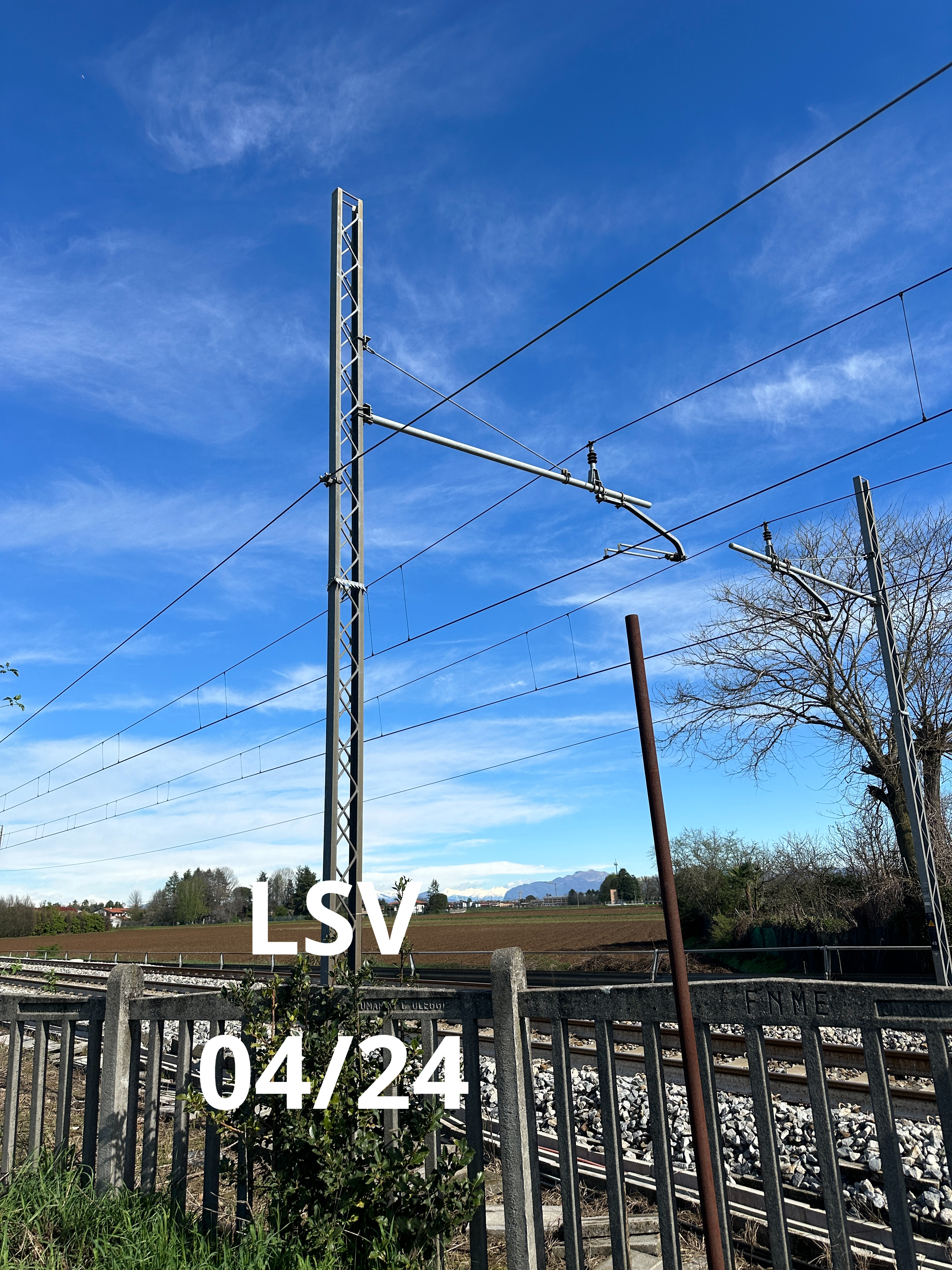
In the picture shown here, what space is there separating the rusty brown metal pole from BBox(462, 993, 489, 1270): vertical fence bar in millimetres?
1374

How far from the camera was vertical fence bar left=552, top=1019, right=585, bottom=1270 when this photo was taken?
396cm

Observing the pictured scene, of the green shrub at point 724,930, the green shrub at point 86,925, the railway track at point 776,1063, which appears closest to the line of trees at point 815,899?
the green shrub at point 724,930

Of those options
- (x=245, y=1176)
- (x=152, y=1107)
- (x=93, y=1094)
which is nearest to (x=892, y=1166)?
(x=245, y=1176)

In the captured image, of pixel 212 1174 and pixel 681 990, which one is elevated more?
pixel 681 990

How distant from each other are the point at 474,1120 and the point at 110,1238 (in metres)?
2.07

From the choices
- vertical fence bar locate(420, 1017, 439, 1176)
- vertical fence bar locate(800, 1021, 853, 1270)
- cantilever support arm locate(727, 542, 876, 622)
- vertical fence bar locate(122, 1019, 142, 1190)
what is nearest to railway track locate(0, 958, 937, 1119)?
vertical fence bar locate(420, 1017, 439, 1176)

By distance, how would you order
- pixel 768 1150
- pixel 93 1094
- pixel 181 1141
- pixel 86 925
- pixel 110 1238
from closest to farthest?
pixel 768 1150, pixel 110 1238, pixel 181 1141, pixel 93 1094, pixel 86 925

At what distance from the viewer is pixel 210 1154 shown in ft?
16.2

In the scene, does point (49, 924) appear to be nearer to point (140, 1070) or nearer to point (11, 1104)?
point (11, 1104)

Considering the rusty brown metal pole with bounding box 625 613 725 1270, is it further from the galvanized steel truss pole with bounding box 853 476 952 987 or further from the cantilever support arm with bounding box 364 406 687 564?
the galvanized steel truss pole with bounding box 853 476 952 987

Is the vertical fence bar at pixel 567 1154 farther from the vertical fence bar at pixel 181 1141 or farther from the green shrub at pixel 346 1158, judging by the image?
the vertical fence bar at pixel 181 1141

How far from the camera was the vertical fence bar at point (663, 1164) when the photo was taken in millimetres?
3516

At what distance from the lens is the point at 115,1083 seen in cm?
549

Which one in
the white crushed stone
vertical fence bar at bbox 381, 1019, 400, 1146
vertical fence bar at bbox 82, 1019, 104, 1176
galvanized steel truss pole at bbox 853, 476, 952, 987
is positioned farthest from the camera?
galvanized steel truss pole at bbox 853, 476, 952, 987
